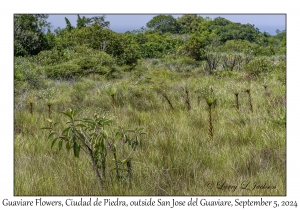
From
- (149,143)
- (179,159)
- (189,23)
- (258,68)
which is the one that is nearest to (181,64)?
(258,68)

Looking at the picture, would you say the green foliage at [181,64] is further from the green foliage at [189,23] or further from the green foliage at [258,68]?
the green foliage at [189,23]

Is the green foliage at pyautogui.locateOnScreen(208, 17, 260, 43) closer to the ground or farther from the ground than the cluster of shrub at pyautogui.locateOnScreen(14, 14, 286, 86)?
farther from the ground

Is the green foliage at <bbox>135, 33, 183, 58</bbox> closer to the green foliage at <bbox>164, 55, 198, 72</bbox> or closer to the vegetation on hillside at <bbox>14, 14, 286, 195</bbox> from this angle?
the green foliage at <bbox>164, 55, 198, 72</bbox>

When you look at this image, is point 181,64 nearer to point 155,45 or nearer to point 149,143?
point 155,45

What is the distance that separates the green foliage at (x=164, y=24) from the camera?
97.2ft

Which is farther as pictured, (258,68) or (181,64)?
(181,64)

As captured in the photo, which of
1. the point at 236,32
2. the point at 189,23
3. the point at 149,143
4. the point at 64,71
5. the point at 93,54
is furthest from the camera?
the point at 189,23

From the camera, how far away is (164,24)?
31.4 m

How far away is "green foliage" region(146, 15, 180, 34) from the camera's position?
29.6 meters

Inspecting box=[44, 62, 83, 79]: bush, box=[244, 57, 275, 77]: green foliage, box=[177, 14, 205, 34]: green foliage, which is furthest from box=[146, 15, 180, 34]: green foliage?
box=[244, 57, 275, 77]: green foliage

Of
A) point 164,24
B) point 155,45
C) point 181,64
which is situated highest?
point 164,24

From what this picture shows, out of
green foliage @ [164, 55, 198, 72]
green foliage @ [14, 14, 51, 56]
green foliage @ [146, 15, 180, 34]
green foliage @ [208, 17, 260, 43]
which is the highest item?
green foliage @ [146, 15, 180, 34]

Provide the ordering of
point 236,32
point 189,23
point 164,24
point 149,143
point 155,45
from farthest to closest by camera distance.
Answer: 1. point 189,23
2. point 164,24
3. point 236,32
4. point 155,45
5. point 149,143
